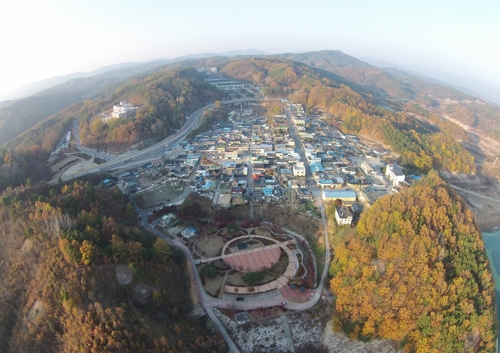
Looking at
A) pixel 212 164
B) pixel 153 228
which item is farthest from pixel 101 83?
pixel 153 228

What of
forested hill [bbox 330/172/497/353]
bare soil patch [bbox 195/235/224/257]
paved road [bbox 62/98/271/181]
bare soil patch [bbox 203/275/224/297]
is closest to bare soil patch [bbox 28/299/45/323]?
bare soil patch [bbox 203/275/224/297]

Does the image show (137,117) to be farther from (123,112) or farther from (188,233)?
(188,233)

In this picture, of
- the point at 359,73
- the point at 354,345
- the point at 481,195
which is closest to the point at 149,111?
the point at 354,345

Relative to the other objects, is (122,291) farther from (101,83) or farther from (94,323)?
(101,83)

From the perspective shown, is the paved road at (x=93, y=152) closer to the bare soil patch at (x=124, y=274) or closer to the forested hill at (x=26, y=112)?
the bare soil patch at (x=124, y=274)

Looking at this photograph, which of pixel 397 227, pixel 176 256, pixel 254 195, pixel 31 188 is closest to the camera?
pixel 397 227

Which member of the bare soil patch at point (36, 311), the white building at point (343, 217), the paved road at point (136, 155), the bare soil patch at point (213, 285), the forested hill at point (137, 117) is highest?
the forested hill at point (137, 117)

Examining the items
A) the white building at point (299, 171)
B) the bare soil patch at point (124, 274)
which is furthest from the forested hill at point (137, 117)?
the bare soil patch at point (124, 274)
